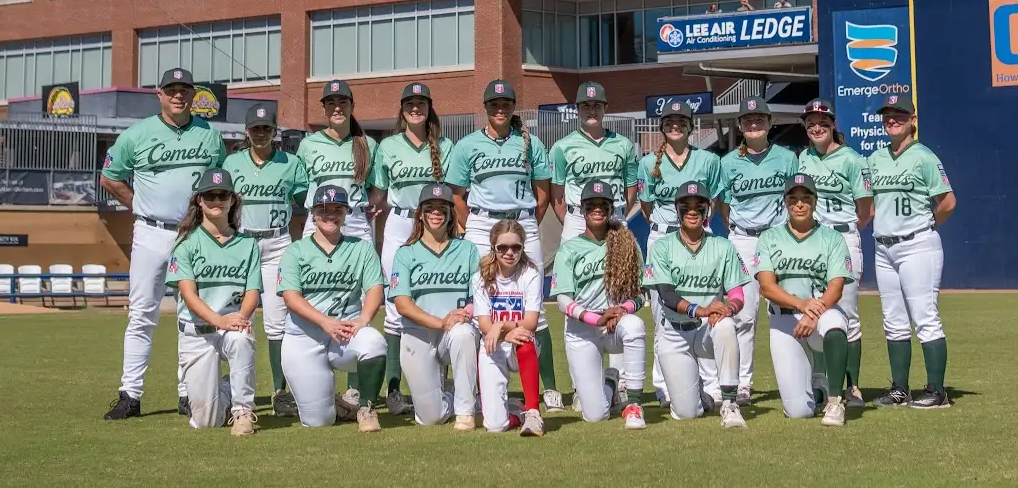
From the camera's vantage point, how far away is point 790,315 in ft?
27.7

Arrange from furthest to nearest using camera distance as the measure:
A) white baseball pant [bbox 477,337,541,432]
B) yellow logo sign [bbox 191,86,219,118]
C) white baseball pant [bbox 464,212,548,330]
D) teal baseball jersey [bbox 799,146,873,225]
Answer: yellow logo sign [bbox 191,86,219,118]
white baseball pant [bbox 464,212,548,330]
teal baseball jersey [bbox 799,146,873,225]
white baseball pant [bbox 477,337,541,432]

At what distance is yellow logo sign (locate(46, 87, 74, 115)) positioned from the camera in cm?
4034

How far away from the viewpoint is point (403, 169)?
371 inches

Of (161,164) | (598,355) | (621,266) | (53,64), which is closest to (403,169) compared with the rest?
(161,164)

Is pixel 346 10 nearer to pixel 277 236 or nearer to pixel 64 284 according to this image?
pixel 64 284

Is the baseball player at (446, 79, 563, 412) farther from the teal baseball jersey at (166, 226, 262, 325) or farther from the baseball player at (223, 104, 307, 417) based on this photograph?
the teal baseball jersey at (166, 226, 262, 325)

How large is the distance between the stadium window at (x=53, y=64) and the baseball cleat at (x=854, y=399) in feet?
147

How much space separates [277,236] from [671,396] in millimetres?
2965

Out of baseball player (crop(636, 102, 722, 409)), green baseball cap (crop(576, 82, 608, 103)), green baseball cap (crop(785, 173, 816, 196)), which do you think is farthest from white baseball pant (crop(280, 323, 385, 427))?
green baseball cap (crop(785, 173, 816, 196))

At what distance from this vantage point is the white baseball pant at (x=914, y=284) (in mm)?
8898

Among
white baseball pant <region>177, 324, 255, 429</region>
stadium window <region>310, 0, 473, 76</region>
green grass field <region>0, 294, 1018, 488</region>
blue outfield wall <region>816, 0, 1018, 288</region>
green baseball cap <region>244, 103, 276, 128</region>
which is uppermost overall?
stadium window <region>310, 0, 473, 76</region>

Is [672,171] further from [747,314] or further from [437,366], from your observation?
[437,366]

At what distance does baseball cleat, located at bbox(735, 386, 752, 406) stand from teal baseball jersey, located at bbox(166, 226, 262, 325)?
3.43 meters

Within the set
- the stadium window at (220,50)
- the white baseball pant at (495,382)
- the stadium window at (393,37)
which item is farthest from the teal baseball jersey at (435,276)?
the stadium window at (220,50)
